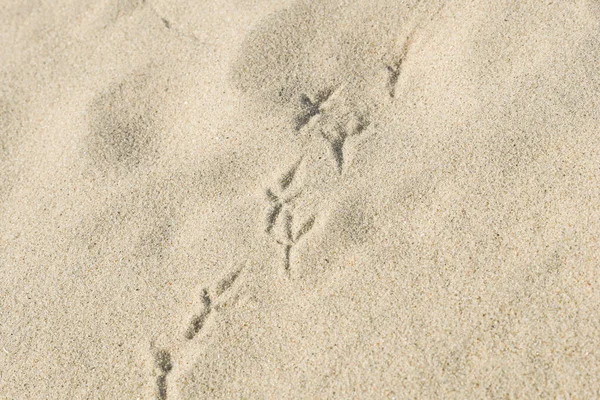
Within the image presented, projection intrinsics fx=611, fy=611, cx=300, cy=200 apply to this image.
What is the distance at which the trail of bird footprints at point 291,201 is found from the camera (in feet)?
4.99

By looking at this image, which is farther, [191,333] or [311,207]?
[311,207]

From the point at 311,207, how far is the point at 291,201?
0.06 metres

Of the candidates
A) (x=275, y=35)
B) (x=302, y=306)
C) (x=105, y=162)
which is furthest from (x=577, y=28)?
(x=105, y=162)

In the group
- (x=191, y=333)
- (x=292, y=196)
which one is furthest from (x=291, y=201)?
(x=191, y=333)

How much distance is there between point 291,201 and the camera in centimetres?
169

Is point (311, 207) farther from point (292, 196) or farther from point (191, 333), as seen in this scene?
point (191, 333)

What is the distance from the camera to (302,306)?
5.02 feet

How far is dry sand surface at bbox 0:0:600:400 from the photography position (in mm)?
1444

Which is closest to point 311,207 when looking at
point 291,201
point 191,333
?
point 291,201

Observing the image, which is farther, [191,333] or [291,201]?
[291,201]

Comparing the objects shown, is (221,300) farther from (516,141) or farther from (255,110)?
(516,141)

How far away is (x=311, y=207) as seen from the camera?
1.67 meters

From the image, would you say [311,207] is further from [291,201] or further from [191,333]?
[191,333]

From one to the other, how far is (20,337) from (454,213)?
1.19m
